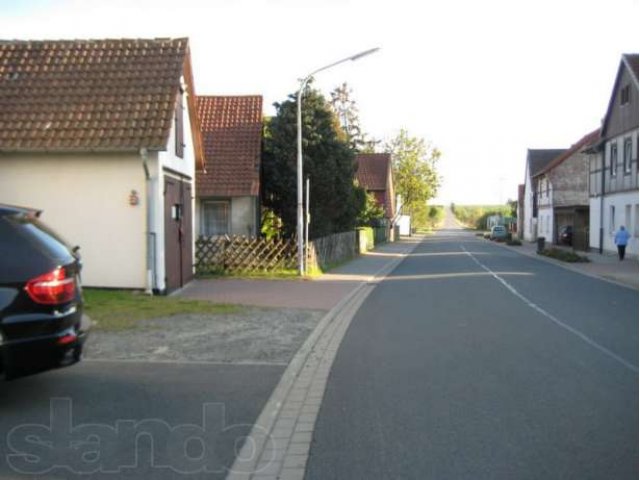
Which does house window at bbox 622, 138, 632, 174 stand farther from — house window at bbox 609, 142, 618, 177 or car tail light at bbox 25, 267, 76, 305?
car tail light at bbox 25, 267, 76, 305

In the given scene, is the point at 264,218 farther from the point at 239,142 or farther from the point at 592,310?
the point at 592,310

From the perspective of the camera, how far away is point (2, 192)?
1673 cm

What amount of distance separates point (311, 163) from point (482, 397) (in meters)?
24.2

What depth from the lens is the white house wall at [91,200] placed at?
16.6m

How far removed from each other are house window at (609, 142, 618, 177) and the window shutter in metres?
25.1

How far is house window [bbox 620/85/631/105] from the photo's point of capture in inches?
1389

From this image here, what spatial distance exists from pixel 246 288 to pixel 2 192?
241 inches

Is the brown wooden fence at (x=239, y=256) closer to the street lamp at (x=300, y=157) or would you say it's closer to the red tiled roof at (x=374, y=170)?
the street lamp at (x=300, y=157)

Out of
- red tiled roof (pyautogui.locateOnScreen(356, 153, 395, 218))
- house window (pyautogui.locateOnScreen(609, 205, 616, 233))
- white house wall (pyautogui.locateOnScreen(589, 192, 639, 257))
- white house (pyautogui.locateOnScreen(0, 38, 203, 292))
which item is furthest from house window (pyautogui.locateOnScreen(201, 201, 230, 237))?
red tiled roof (pyautogui.locateOnScreen(356, 153, 395, 218))

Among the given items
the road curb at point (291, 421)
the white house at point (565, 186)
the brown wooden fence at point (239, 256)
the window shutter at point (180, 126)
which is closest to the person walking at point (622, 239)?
the brown wooden fence at point (239, 256)

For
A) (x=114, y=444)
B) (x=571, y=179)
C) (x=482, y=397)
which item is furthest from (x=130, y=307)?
(x=571, y=179)

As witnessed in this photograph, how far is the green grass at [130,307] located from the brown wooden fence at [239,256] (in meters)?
7.28

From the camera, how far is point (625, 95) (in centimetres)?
3575

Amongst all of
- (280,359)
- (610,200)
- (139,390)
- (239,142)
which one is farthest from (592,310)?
(610,200)
